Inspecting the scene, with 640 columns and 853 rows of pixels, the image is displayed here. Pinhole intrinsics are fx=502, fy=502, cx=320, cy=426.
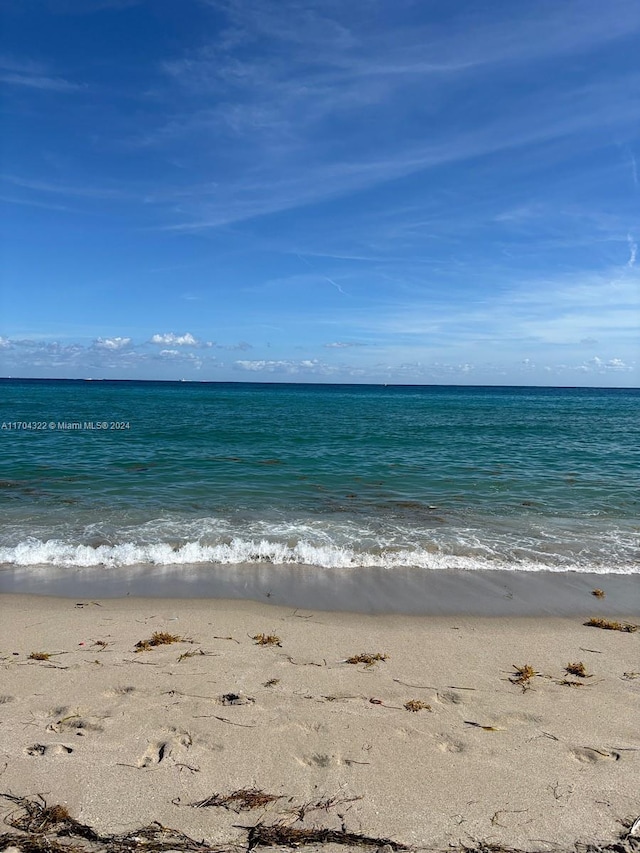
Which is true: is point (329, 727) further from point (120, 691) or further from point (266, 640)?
point (120, 691)

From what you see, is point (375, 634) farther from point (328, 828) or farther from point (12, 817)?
point (12, 817)

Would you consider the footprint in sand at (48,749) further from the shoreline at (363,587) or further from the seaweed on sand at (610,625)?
the seaweed on sand at (610,625)

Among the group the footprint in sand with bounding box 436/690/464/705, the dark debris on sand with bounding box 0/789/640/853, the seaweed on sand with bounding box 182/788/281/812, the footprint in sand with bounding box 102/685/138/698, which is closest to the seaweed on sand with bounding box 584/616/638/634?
the footprint in sand with bounding box 436/690/464/705

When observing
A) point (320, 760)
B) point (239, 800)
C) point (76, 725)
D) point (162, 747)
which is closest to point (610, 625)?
point (320, 760)

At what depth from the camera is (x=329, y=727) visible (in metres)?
4.54

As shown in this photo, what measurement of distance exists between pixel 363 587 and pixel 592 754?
465 centimetres

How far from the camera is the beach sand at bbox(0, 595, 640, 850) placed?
3.48m

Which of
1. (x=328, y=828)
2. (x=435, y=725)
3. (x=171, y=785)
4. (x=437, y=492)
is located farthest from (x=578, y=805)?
(x=437, y=492)

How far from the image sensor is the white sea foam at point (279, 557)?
377 inches

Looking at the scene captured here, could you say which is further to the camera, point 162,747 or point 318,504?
point 318,504

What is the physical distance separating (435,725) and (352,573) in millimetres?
4721

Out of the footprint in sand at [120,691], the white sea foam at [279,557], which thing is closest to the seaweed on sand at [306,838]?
the footprint in sand at [120,691]

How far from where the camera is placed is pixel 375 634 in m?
6.71

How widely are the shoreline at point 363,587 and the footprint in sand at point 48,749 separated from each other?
3872mm
